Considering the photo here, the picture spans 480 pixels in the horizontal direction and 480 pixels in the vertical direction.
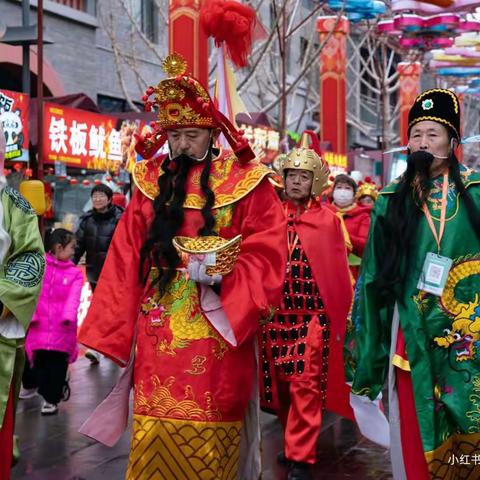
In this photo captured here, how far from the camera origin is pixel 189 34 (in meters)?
13.2

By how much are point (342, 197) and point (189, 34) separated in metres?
5.43

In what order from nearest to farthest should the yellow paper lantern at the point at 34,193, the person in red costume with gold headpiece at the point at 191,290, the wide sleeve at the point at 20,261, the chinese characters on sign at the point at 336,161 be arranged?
the person in red costume with gold headpiece at the point at 191,290 < the wide sleeve at the point at 20,261 < the yellow paper lantern at the point at 34,193 < the chinese characters on sign at the point at 336,161

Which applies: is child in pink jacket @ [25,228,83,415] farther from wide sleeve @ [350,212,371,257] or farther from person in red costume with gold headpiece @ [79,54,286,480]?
person in red costume with gold headpiece @ [79,54,286,480]

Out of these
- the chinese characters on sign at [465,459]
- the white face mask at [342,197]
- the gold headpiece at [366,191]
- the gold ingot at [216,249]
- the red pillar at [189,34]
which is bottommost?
the chinese characters on sign at [465,459]

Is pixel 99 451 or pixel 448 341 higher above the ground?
pixel 448 341

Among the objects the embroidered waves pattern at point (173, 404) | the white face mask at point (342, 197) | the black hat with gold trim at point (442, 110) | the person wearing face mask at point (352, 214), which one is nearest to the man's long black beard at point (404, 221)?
the black hat with gold trim at point (442, 110)

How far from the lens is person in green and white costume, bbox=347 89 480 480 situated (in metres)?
4.00

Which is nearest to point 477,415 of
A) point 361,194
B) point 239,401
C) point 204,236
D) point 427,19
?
point 239,401

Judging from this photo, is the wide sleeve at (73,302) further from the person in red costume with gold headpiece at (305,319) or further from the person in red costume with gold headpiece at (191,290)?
the person in red costume with gold headpiece at (191,290)

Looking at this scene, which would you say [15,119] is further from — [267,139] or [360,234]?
[267,139]

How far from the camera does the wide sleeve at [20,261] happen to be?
4344mm

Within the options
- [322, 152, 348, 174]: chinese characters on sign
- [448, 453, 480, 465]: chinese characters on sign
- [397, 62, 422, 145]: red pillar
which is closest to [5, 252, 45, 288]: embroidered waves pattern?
[448, 453, 480, 465]: chinese characters on sign

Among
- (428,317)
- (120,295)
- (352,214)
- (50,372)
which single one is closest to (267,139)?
(352,214)

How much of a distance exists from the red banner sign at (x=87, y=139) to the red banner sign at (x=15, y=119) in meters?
→ 1.11
